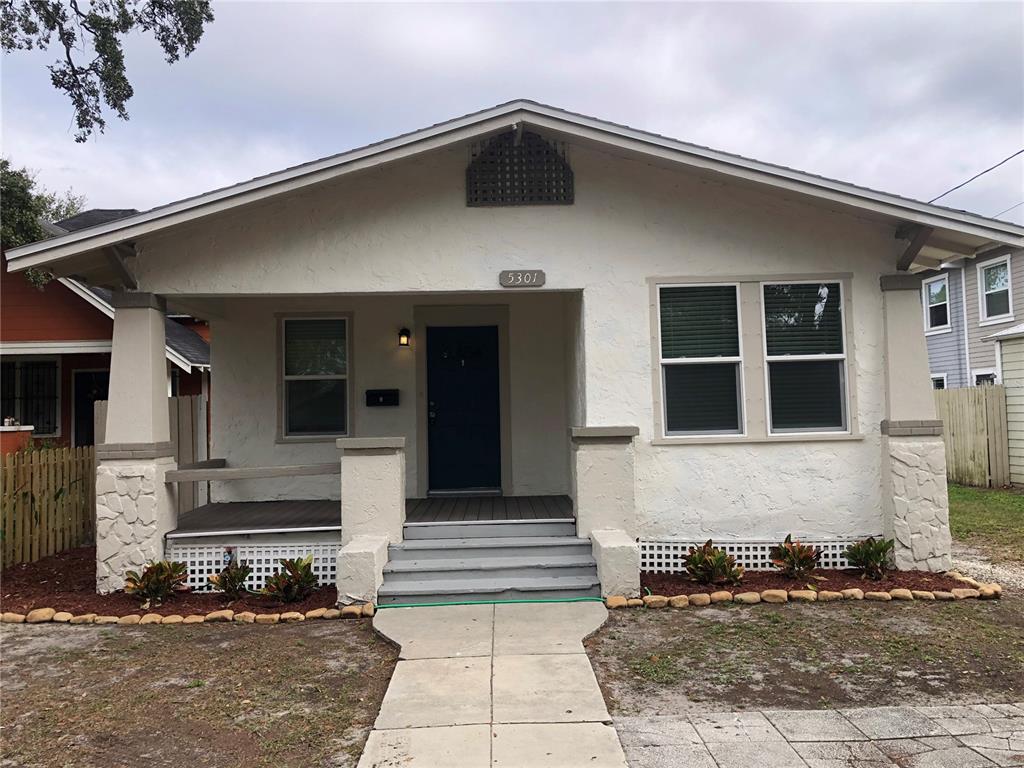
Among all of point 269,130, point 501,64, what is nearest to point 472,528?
point 501,64

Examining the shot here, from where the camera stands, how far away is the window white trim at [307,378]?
28.2 ft

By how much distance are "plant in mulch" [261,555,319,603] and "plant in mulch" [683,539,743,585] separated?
11.8 feet

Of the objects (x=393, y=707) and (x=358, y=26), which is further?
(x=358, y=26)

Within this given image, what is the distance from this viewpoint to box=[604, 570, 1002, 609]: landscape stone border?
5.80 meters

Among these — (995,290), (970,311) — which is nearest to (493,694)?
(995,290)

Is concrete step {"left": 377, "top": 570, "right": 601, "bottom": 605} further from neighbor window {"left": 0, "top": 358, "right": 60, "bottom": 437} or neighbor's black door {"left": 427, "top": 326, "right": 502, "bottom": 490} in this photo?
neighbor window {"left": 0, "top": 358, "right": 60, "bottom": 437}

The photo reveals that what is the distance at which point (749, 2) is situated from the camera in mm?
10844

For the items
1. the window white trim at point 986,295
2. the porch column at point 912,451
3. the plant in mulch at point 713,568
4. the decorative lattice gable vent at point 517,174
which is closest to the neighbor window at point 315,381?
the decorative lattice gable vent at point 517,174

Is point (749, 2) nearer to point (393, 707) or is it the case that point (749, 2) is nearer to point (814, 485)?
point (814, 485)

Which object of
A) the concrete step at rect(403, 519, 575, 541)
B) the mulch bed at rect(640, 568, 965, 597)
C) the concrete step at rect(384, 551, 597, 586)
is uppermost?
the concrete step at rect(403, 519, 575, 541)

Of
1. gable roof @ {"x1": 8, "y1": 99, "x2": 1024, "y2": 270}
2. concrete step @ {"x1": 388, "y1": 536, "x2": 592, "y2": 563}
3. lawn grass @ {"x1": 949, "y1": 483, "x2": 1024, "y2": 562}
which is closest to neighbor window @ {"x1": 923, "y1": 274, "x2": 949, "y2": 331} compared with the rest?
lawn grass @ {"x1": 949, "y1": 483, "x2": 1024, "y2": 562}

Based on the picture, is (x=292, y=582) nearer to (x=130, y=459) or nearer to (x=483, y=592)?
(x=483, y=592)

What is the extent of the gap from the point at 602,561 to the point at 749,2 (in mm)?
9639

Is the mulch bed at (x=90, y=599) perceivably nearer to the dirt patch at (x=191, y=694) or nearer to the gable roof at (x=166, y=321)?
the dirt patch at (x=191, y=694)
